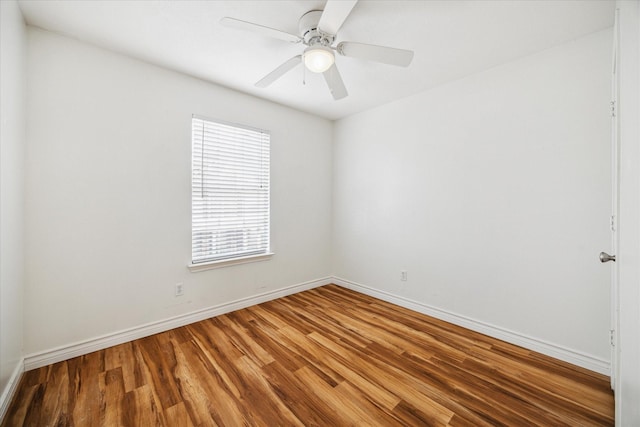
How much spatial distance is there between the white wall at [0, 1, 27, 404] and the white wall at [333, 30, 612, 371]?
10.5 feet

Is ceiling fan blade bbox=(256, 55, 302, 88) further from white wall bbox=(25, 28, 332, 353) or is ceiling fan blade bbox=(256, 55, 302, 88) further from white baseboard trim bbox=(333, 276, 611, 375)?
white baseboard trim bbox=(333, 276, 611, 375)

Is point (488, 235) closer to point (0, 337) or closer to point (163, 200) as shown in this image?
point (163, 200)

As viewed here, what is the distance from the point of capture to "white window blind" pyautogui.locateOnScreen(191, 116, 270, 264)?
2732 mm

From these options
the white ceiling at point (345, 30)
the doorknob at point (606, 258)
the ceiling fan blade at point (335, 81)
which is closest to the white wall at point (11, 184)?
the white ceiling at point (345, 30)

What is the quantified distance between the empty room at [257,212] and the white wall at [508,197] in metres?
0.02

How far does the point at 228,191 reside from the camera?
9.68 feet

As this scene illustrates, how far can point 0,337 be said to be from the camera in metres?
1.45

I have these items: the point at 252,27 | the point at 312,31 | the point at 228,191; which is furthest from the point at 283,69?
the point at 228,191

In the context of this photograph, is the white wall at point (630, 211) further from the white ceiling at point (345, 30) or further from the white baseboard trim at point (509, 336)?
the white baseboard trim at point (509, 336)

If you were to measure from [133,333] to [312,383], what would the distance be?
171cm

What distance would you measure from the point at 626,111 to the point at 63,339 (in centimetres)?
357

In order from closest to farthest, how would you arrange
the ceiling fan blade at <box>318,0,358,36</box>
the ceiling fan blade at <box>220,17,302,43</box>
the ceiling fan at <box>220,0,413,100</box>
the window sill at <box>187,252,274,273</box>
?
1. the ceiling fan blade at <box>318,0,358,36</box>
2. the ceiling fan blade at <box>220,17,302,43</box>
3. the ceiling fan at <box>220,0,413,100</box>
4. the window sill at <box>187,252,274,273</box>

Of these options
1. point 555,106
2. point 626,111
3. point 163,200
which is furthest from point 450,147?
point 163,200

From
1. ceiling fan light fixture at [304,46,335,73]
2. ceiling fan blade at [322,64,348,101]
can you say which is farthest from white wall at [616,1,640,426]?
ceiling fan blade at [322,64,348,101]
